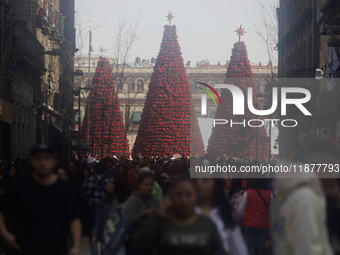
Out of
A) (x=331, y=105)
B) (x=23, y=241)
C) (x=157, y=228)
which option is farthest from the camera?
(x=331, y=105)

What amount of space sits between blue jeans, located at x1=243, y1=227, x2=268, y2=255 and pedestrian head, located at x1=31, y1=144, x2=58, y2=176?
3852 mm

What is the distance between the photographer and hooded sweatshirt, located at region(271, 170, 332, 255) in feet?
13.1

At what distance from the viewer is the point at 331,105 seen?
1024 inches

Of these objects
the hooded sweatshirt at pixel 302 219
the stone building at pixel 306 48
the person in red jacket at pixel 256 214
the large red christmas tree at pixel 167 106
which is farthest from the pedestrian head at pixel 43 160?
the large red christmas tree at pixel 167 106

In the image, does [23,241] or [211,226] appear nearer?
[211,226]

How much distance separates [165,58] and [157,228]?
58.0 metres

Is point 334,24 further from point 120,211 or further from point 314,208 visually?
point 314,208

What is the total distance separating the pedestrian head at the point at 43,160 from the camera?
559 cm

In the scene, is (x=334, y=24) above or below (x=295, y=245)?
above

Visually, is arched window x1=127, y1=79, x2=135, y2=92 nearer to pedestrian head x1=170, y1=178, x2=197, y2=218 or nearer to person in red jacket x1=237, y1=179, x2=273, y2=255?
person in red jacket x1=237, y1=179, x2=273, y2=255

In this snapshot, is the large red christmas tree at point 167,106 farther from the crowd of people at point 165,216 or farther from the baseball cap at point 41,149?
the baseball cap at point 41,149

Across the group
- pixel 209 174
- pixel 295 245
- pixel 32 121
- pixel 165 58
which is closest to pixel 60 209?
pixel 209 174

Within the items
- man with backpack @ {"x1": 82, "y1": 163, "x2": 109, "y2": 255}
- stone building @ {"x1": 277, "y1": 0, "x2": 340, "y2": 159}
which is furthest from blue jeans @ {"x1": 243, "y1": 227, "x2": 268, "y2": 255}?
stone building @ {"x1": 277, "y1": 0, "x2": 340, "y2": 159}

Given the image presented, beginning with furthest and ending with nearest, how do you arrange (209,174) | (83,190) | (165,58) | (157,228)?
1. (165,58)
2. (83,190)
3. (209,174)
4. (157,228)
